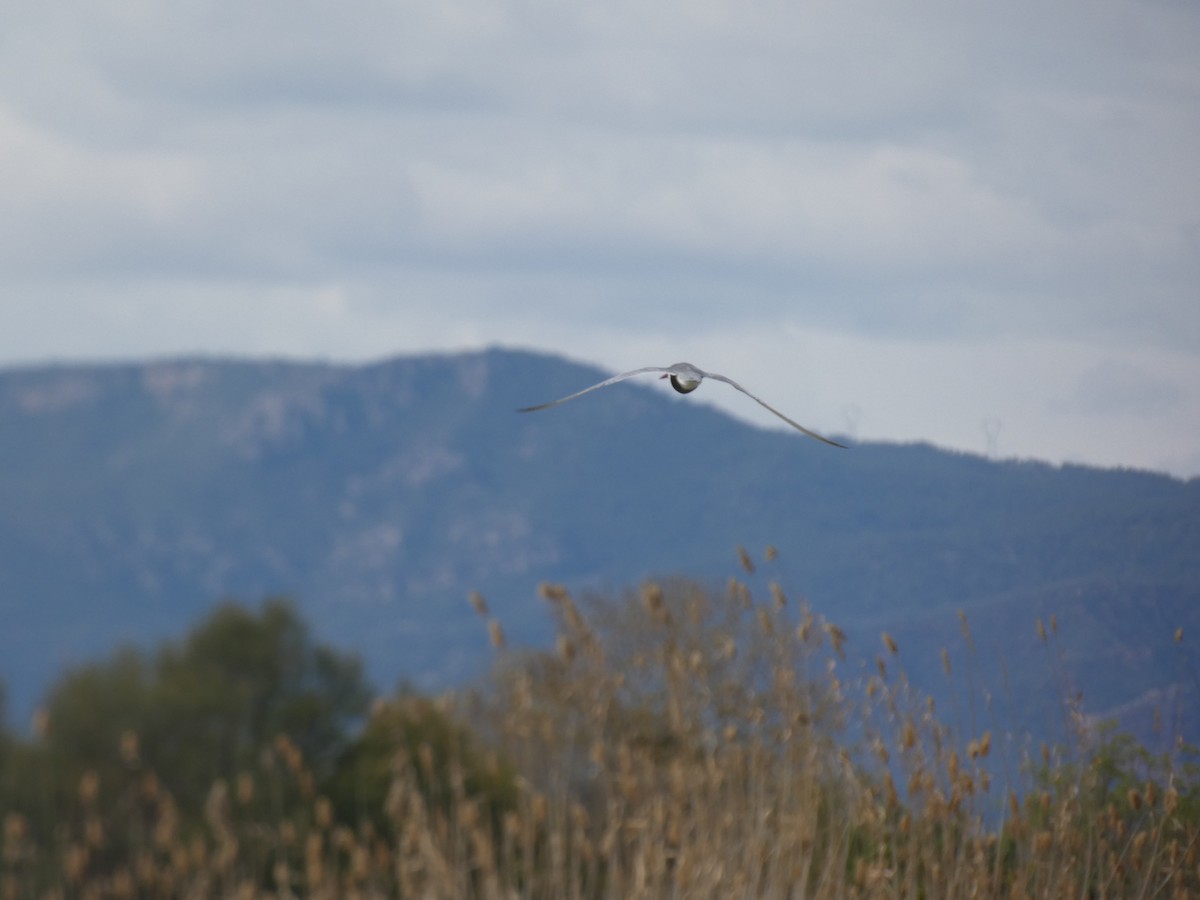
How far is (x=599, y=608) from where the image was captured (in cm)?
2662

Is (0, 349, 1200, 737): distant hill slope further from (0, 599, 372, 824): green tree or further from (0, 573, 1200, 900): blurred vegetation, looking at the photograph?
(0, 573, 1200, 900): blurred vegetation

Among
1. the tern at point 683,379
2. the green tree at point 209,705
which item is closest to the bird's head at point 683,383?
the tern at point 683,379

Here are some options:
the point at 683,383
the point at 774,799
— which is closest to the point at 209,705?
the point at 774,799

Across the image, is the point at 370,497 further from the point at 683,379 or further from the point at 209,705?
the point at 683,379

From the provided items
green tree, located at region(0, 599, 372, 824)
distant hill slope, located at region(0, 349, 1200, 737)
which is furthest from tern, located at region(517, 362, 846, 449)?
distant hill slope, located at region(0, 349, 1200, 737)

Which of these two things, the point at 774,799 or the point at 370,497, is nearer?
the point at 774,799

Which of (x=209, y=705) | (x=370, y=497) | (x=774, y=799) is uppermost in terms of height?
(x=774, y=799)

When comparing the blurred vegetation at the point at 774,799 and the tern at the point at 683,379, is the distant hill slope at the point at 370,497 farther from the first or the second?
the tern at the point at 683,379

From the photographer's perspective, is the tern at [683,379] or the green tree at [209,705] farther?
the green tree at [209,705]

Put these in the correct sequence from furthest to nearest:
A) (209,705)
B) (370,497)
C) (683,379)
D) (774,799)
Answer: (370,497)
(209,705)
(774,799)
(683,379)

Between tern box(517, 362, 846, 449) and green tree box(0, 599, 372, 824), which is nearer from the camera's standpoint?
tern box(517, 362, 846, 449)

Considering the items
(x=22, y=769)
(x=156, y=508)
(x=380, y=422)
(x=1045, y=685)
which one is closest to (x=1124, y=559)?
(x=1045, y=685)

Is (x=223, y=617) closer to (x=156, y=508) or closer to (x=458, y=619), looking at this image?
(x=458, y=619)

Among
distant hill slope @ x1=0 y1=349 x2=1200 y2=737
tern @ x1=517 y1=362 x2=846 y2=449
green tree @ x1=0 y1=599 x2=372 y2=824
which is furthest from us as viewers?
distant hill slope @ x1=0 y1=349 x2=1200 y2=737
